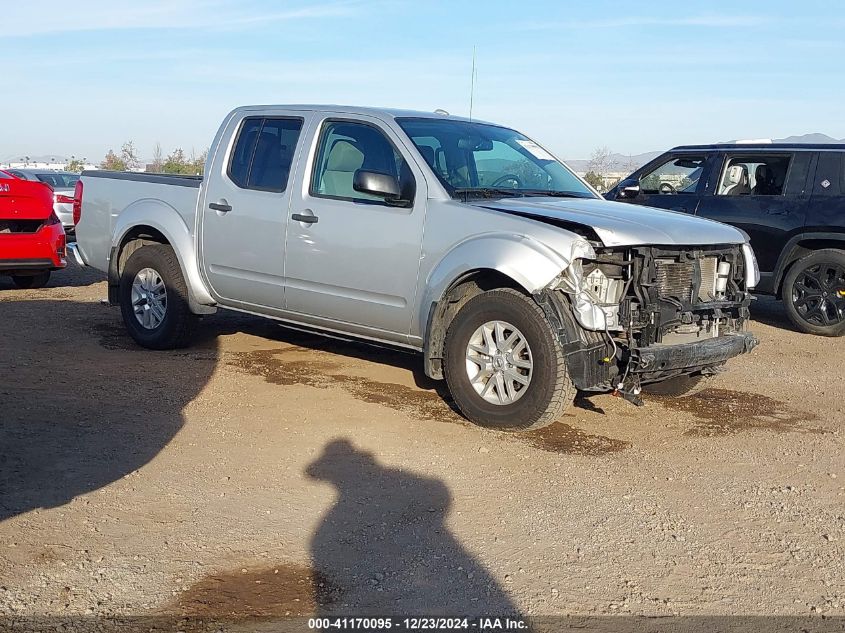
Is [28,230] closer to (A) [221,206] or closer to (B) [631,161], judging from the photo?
(A) [221,206]

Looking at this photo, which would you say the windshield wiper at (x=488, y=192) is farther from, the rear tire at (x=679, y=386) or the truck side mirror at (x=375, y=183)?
the rear tire at (x=679, y=386)

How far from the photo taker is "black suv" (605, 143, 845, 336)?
374 inches

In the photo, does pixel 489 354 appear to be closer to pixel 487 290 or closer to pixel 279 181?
pixel 487 290

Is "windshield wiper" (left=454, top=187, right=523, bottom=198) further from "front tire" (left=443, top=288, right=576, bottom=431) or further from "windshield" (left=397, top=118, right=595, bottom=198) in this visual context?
"front tire" (left=443, top=288, right=576, bottom=431)

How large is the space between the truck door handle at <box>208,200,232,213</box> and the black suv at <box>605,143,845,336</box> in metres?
5.11

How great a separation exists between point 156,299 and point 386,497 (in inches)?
157

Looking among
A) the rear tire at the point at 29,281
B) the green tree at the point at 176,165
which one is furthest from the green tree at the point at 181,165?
the rear tire at the point at 29,281

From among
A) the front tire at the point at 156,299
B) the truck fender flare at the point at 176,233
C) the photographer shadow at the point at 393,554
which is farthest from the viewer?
the front tire at the point at 156,299

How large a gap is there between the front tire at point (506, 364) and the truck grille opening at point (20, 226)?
6.82 metres

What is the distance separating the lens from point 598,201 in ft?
Answer: 21.7

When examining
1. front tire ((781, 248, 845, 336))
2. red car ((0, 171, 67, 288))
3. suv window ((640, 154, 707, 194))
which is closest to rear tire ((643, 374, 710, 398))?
front tire ((781, 248, 845, 336))

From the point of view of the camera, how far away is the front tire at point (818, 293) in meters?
9.47

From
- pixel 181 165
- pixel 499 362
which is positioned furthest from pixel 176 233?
pixel 181 165

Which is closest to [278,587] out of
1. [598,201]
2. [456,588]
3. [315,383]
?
[456,588]
